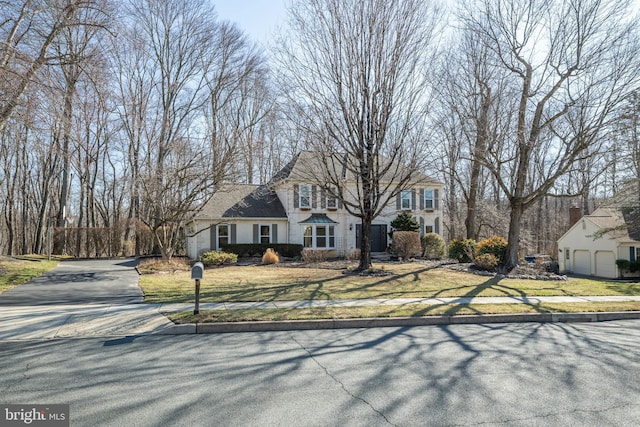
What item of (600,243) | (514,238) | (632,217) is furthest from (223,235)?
(600,243)

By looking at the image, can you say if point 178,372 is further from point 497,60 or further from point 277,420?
point 497,60

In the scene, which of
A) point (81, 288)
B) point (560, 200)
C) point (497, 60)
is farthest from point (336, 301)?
point (560, 200)

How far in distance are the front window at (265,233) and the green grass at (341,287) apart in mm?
9709

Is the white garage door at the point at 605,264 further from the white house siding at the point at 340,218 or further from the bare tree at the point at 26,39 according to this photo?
the bare tree at the point at 26,39

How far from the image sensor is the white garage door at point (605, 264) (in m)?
30.4

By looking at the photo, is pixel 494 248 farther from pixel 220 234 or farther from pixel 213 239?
pixel 213 239

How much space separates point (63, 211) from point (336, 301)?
25.1 meters

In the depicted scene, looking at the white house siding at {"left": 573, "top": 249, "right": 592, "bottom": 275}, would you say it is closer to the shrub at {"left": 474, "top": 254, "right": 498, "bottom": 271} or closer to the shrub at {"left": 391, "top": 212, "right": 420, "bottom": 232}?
the shrub at {"left": 391, "top": 212, "right": 420, "bottom": 232}

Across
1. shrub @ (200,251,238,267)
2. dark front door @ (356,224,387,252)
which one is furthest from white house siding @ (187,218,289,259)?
dark front door @ (356,224,387,252)

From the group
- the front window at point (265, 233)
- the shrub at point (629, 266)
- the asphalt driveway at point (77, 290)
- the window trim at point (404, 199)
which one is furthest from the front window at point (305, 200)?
the shrub at point (629, 266)

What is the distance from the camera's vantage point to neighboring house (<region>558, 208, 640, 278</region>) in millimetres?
29219

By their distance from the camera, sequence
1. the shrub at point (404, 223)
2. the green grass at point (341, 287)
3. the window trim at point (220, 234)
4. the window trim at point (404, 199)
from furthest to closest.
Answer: the window trim at point (404, 199) → the shrub at point (404, 223) → the window trim at point (220, 234) → the green grass at point (341, 287)

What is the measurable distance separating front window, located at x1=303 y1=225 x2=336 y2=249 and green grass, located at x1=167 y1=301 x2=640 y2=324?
18262 mm

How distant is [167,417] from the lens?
→ 4270 mm
